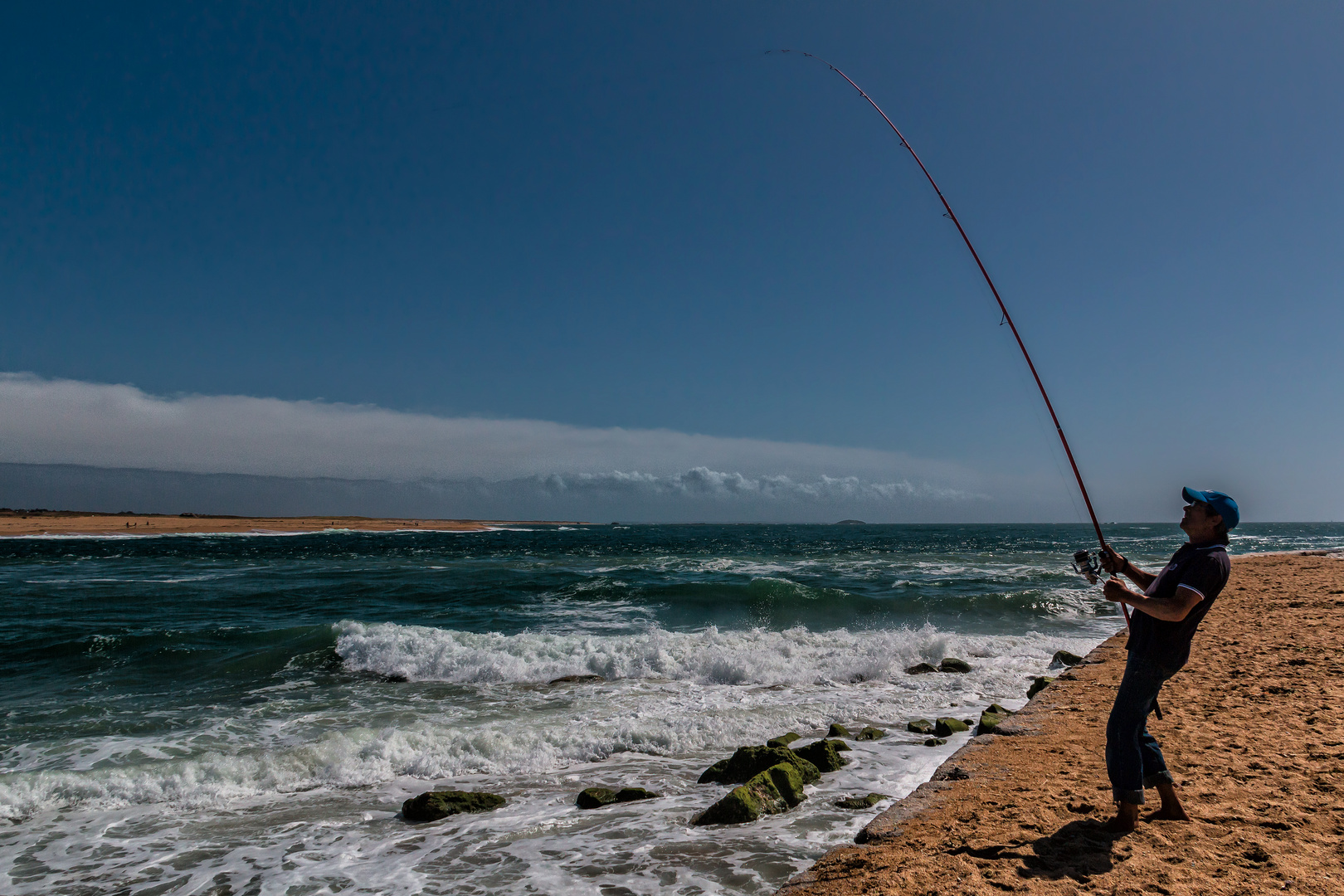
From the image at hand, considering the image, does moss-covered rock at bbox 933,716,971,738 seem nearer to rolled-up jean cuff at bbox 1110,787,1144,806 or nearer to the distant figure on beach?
the distant figure on beach

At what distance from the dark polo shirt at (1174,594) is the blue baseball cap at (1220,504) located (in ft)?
0.54

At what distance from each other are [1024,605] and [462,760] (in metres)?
16.9

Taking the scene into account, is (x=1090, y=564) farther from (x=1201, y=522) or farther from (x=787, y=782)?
(x=787, y=782)

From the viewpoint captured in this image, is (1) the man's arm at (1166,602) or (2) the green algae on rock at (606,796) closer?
(1) the man's arm at (1166,602)

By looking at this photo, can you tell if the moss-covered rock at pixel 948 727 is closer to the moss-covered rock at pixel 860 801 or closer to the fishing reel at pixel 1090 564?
the moss-covered rock at pixel 860 801

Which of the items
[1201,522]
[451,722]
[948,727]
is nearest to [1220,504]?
[1201,522]

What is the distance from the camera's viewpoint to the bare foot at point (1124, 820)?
3791 millimetres

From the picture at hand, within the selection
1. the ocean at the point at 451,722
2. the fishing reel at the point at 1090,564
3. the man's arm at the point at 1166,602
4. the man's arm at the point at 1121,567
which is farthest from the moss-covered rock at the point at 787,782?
the man's arm at the point at 1166,602

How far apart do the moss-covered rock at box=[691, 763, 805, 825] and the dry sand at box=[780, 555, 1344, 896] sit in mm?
1059

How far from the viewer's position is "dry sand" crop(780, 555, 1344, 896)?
3402 mm

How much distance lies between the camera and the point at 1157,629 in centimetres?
357

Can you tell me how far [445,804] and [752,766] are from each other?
2.80 metres

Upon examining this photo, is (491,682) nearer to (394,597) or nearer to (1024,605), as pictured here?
(394,597)

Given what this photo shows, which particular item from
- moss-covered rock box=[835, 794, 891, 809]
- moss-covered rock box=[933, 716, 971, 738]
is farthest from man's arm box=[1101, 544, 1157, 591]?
moss-covered rock box=[933, 716, 971, 738]
